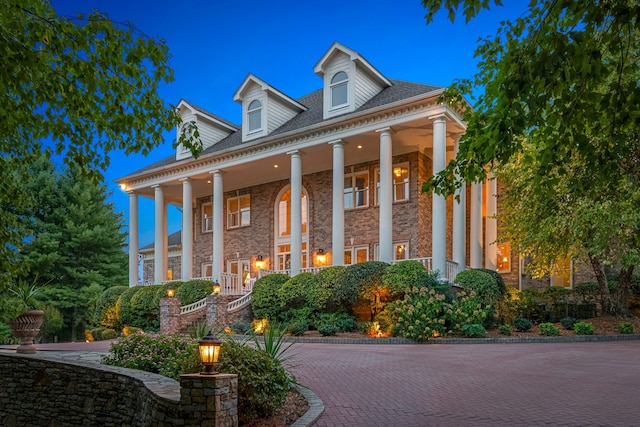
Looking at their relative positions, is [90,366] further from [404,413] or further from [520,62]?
[520,62]

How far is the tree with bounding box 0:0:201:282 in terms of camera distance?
6.68 metres

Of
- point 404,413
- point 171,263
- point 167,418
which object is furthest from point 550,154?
point 171,263

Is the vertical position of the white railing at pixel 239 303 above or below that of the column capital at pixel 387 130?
below

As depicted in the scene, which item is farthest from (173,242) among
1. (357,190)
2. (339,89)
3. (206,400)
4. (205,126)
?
(206,400)

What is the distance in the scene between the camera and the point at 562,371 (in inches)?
403

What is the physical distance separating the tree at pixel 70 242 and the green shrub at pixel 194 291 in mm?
11318

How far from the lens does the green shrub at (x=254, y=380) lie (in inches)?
271

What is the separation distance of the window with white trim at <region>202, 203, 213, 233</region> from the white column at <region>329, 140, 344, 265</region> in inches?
494

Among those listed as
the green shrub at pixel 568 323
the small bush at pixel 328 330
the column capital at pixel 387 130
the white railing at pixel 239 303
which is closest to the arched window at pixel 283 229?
the white railing at pixel 239 303

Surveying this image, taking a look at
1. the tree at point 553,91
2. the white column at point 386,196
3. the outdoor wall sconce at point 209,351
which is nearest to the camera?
the tree at point 553,91

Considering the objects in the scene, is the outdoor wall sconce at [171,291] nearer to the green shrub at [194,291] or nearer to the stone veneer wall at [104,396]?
the green shrub at [194,291]

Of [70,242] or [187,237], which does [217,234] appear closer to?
[187,237]

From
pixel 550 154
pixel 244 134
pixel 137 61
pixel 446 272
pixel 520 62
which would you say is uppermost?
pixel 244 134

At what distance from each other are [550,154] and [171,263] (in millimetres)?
32600
